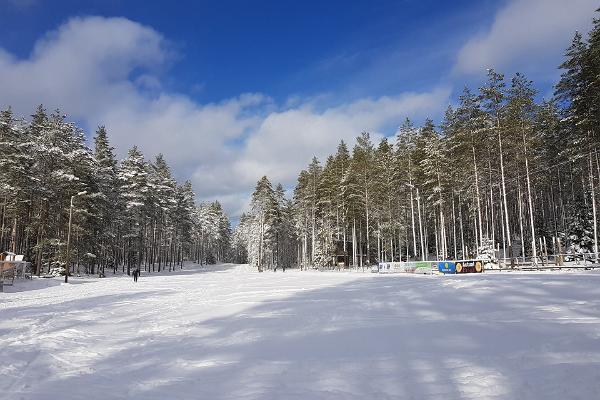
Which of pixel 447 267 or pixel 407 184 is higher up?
pixel 407 184

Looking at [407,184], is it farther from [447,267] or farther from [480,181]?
[447,267]

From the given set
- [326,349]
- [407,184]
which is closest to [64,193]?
[407,184]

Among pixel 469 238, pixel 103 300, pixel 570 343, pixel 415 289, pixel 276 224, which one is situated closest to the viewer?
pixel 570 343

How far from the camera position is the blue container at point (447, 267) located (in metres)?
31.2

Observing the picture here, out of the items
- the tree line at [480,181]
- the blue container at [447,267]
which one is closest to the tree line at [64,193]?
the tree line at [480,181]

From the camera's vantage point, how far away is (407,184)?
45438 mm

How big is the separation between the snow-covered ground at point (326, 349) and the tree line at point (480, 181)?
21.7m

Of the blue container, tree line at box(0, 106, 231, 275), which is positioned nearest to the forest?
tree line at box(0, 106, 231, 275)

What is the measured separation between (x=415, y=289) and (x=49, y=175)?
38.6 m

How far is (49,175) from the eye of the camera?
39656mm

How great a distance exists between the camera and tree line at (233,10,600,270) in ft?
104

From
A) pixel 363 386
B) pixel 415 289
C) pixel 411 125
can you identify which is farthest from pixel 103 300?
pixel 411 125

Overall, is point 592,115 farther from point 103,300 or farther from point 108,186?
point 108,186

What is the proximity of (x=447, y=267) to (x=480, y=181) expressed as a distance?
46.5 feet
